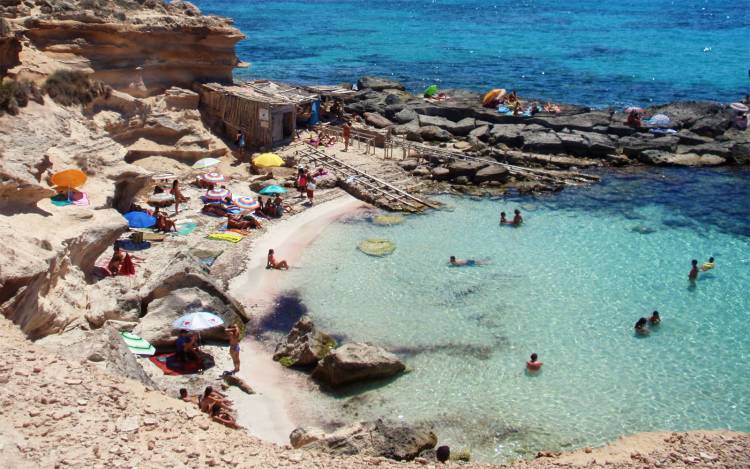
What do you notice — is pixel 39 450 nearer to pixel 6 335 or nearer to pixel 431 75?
pixel 6 335

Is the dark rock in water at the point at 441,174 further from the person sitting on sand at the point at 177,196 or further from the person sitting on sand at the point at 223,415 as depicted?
the person sitting on sand at the point at 223,415

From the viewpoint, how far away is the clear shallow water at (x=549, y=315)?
→ 17094 mm

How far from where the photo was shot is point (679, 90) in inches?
2233

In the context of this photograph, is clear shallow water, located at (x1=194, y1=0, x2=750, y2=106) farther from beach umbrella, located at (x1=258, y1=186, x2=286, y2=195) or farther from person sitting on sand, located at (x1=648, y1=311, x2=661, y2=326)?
person sitting on sand, located at (x1=648, y1=311, x2=661, y2=326)

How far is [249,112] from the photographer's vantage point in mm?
34125

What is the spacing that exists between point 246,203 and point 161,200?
126 inches

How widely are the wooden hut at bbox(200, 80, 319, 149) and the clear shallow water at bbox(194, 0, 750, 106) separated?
2436 cm

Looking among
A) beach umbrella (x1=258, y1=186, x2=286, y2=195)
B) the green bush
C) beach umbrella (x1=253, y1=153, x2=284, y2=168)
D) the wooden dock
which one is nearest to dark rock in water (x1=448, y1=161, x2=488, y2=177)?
the wooden dock

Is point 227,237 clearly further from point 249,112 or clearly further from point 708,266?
point 708,266

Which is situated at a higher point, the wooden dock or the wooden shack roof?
the wooden shack roof

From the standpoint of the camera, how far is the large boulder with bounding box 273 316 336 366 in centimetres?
1862

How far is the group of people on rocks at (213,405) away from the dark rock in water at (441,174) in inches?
748

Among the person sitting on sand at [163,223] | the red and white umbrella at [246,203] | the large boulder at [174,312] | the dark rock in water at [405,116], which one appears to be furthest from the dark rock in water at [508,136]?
the large boulder at [174,312]

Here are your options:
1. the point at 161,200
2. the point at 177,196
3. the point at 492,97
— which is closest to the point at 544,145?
the point at 492,97
